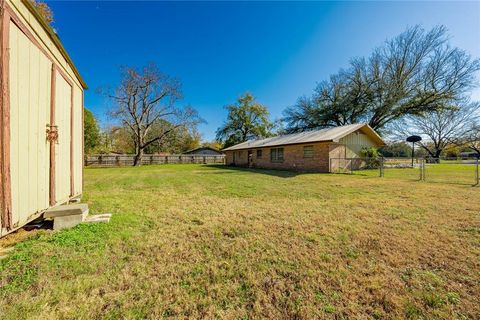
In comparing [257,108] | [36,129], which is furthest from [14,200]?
[257,108]

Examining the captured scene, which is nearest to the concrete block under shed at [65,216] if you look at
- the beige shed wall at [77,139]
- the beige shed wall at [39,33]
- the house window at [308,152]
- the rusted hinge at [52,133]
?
the rusted hinge at [52,133]

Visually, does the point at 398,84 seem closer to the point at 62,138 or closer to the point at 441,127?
the point at 441,127

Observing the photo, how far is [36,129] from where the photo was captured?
311 cm

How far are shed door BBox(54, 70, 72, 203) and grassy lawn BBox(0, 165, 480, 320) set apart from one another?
47.6 inches

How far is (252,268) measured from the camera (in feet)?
7.93

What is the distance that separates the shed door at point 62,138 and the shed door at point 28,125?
43 centimetres

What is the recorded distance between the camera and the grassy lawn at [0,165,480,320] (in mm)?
1793

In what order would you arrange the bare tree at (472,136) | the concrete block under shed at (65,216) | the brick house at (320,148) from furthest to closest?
1. the bare tree at (472,136)
2. the brick house at (320,148)
3. the concrete block under shed at (65,216)

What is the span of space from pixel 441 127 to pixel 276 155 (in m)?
29.1

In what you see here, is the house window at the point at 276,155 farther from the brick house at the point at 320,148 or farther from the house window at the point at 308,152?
the house window at the point at 308,152

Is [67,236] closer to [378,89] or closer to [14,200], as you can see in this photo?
[14,200]

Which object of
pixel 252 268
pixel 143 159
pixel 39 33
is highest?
pixel 39 33

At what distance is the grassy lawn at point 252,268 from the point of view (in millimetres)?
1793

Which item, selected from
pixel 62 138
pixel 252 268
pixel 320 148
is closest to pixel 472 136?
pixel 320 148
